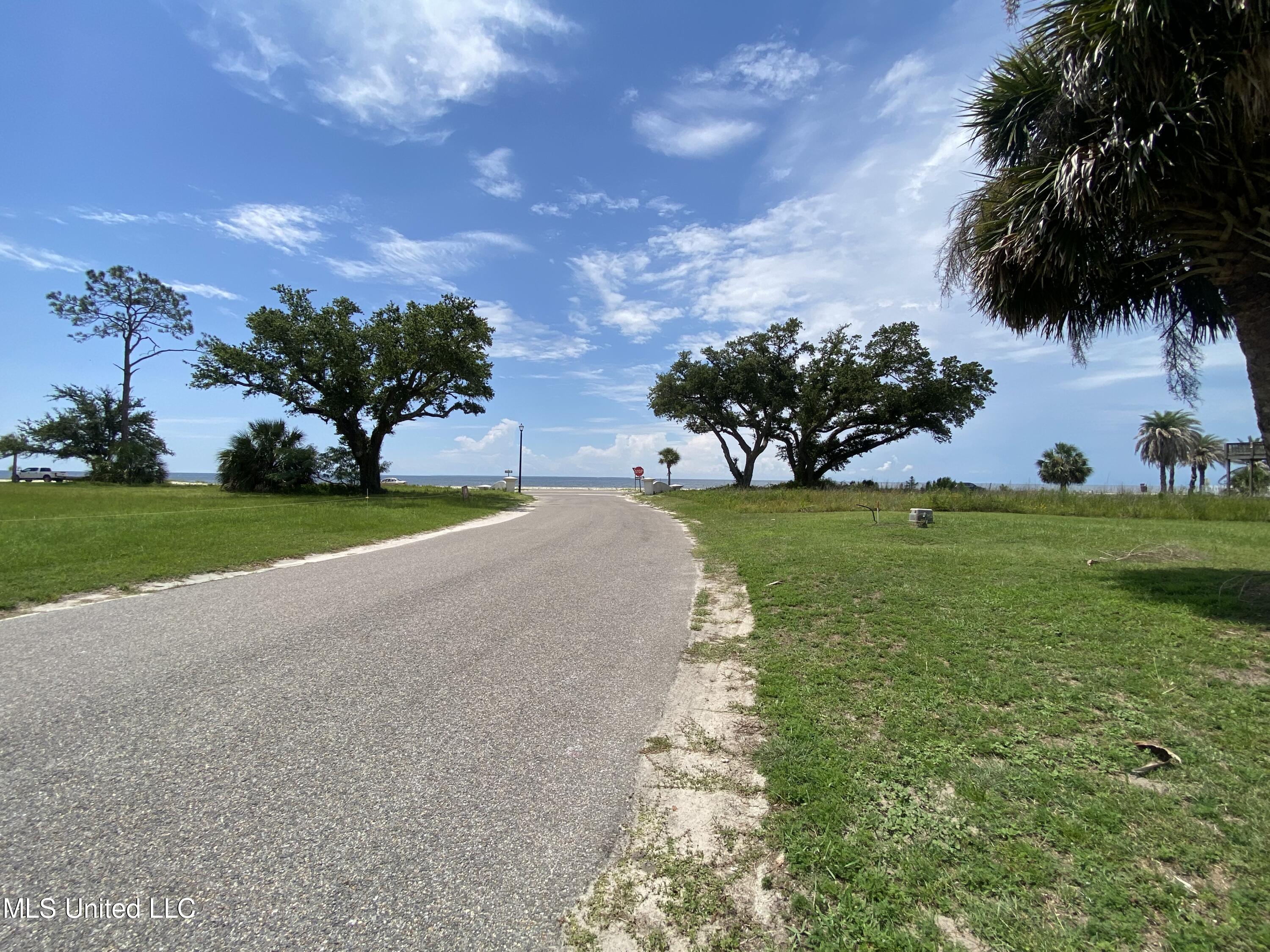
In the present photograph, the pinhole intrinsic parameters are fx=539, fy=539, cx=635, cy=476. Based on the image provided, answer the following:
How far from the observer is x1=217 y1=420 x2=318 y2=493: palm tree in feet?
102

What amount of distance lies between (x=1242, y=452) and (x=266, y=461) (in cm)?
5438

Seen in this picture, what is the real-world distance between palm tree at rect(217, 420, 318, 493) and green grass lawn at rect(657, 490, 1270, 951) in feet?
109

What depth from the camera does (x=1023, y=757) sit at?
124 inches

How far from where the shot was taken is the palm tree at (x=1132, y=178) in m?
5.00

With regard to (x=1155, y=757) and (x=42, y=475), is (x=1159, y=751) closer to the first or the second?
→ (x=1155, y=757)

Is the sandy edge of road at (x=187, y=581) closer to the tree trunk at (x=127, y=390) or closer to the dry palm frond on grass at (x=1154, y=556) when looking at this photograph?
the dry palm frond on grass at (x=1154, y=556)

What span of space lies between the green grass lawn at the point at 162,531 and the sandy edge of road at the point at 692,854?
7.93 meters

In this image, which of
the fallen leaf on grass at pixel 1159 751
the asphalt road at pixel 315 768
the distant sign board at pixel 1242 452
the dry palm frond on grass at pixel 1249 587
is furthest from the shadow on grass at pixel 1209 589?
the distant sign board at pixel 1242 452

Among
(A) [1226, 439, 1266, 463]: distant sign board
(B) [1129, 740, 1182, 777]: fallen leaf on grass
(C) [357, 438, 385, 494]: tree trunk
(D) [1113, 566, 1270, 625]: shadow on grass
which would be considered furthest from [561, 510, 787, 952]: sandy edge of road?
(A) [1226, 439, 1266, 463]: distant sign board

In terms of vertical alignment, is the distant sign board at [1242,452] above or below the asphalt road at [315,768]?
above

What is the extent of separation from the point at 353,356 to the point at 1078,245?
104 feet

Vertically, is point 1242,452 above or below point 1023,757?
above

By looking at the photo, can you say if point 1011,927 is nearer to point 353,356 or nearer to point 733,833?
point 733,833

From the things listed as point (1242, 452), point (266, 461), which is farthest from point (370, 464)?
point (1242, 452)
